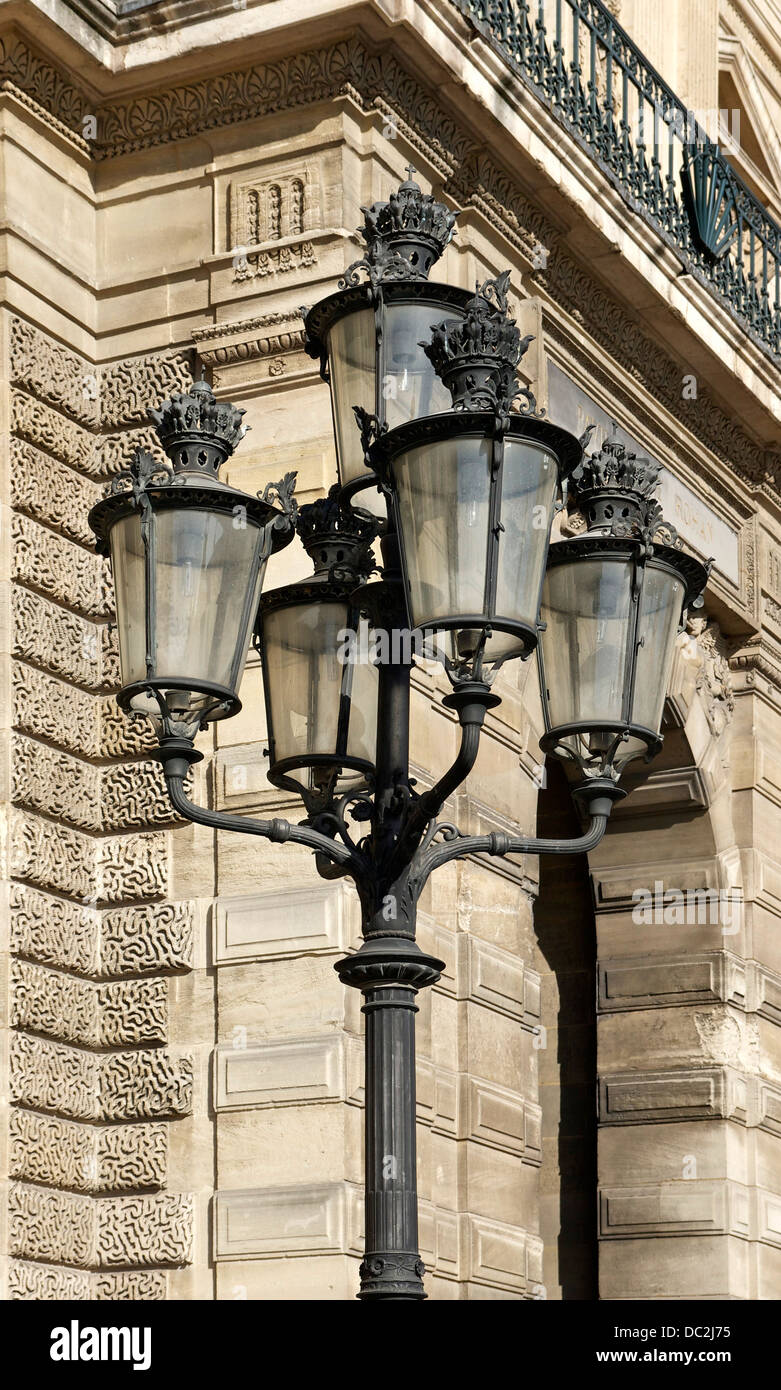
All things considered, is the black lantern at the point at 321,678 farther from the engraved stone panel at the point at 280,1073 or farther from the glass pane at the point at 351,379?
the engraved stone panel at the point at 280,1073

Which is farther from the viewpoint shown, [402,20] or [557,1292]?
[557,1292]

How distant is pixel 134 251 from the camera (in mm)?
10180

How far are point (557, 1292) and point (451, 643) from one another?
30.9 feet

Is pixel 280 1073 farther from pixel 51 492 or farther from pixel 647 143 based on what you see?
pixel 647 143

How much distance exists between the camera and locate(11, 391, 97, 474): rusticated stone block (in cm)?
957

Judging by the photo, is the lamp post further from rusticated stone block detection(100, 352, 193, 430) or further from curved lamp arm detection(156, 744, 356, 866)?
rusticated stone block detection(100, 352, 193, 430)

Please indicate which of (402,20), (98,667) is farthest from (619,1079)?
(402,20)

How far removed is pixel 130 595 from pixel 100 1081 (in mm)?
4349

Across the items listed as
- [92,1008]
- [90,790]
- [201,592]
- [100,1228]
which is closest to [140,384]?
[90,790]

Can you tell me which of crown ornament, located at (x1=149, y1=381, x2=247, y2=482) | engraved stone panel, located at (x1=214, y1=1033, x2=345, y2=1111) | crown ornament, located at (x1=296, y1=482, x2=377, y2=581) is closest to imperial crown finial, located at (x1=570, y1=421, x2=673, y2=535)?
crown ornament, located at (x1=296, y1=482, x2=377, y2=581)

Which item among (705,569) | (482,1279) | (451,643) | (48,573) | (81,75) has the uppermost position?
(81,75)

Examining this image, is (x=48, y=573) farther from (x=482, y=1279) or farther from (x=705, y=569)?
(x=705, y=569)

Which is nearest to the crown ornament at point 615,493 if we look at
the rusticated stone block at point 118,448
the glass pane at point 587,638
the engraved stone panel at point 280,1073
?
the glass pane at point 587,638

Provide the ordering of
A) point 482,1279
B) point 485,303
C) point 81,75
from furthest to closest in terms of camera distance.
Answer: point 81,75 < point 482,1279 < point 485,303
